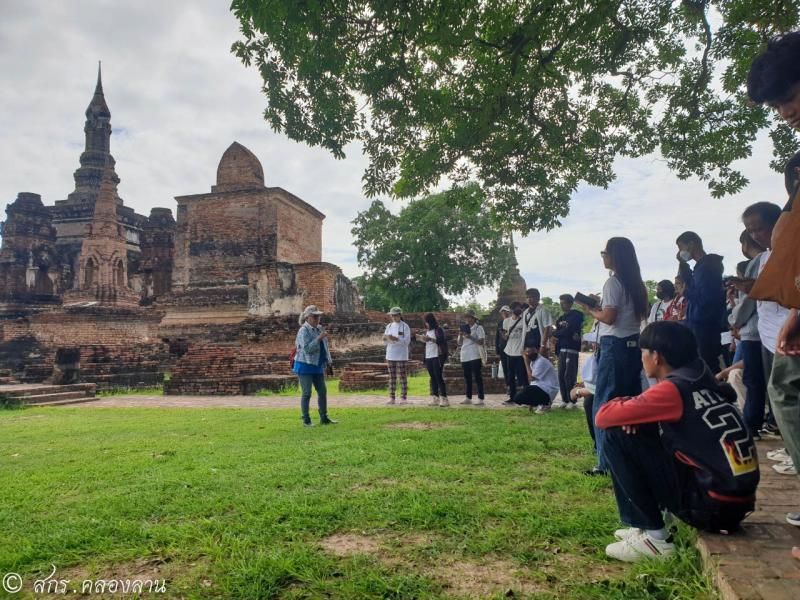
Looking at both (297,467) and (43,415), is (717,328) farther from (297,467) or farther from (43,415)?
(43,415)

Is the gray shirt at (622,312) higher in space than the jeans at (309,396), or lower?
higher

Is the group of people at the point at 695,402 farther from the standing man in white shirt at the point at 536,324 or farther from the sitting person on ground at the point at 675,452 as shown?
the standing man in white shirt at the point at 536,324

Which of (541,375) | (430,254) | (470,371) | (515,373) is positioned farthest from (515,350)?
(430,254)

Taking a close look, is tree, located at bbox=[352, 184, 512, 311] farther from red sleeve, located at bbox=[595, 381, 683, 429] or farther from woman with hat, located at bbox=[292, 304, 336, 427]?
red sleeve, located at bbox=[595, 381, 683, 429]

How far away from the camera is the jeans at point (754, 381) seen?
3934mm

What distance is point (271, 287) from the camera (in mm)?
17984

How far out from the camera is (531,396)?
6.53 m

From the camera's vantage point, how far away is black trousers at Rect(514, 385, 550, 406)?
254 inches

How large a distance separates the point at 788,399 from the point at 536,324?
5.01m

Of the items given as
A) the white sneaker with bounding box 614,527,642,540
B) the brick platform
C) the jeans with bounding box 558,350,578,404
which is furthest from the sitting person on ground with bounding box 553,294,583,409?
the white sneaker with bounding box 614,527,642,540

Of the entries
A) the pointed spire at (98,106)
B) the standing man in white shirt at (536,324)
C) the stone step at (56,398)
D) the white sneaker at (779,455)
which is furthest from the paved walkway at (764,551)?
the pointed spire at (98,106)

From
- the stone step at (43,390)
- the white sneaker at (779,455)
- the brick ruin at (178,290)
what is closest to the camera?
the white sneaker at (779,455)

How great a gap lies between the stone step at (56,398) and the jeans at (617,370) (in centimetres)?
1131

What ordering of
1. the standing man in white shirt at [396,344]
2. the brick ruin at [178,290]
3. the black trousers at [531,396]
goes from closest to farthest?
the black trousers at [531,396]
the standing man in white shirt at [396,344]
the brick ruin at [178,290]
